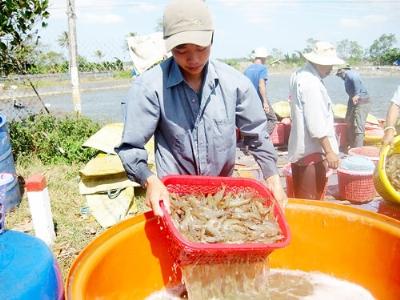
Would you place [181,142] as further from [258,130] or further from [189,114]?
[258,130]

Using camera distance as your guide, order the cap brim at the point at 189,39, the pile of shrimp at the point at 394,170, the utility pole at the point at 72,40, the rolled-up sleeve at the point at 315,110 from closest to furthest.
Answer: the cap brim at the point at 189,39 < the pile of shrimp at the point at 394,170 < the rolled-up sleeve at the point at 315,110 < the utility pole at the point at 72,40

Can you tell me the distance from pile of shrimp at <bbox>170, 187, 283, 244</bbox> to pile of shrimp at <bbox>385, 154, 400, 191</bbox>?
180 centimetres

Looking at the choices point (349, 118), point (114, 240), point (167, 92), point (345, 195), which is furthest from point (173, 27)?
point (349, 118)

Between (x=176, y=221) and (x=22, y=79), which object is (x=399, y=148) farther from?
(x=22, y=79)

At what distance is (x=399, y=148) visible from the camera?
3.58 m

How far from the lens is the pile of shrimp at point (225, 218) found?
1951 mm

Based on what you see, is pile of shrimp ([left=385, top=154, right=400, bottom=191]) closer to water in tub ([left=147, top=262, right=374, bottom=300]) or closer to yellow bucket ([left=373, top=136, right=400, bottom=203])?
yellow bucket ([left=373, top=136, right=400, bottom=203])

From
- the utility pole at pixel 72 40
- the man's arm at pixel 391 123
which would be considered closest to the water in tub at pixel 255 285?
the man's arm at pixel 391 123

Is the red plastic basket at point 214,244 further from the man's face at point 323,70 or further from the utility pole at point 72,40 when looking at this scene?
the utility pole at point 72,40

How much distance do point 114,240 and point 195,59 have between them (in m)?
1.01

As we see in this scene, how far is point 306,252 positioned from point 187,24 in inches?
61.3

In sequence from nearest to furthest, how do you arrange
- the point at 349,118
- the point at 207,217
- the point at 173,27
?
1. the point at 173,27
2. the point at 207,217
3. the point at 349,118

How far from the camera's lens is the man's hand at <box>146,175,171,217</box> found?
1.92 meters

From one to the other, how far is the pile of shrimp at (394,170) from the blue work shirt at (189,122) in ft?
5.17
